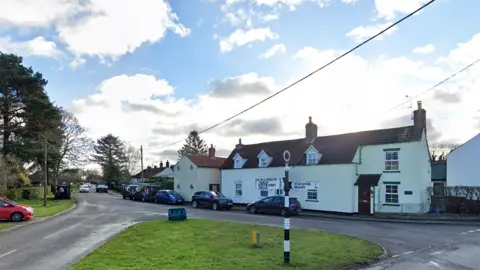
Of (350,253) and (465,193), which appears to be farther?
(465,193)

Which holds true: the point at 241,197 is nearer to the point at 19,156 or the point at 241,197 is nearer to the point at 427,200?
the point at 427,200

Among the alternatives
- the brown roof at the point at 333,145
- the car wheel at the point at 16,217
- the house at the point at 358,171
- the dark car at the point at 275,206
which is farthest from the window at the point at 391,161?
the car wheel at the point at 16,217

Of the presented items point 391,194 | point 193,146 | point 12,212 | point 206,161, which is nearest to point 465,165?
point 391,194

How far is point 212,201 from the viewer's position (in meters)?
38.9

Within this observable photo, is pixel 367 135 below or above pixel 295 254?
above

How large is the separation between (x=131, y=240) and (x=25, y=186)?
40139 millimetres

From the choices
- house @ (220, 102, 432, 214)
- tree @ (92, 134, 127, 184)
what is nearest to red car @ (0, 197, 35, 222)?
house @ (220, 102, 432, 214)

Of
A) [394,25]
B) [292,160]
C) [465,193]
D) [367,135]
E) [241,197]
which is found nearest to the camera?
[394,25]

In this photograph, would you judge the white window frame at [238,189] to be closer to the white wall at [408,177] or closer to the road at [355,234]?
the white wall at [408,177]

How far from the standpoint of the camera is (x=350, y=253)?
45.0ft

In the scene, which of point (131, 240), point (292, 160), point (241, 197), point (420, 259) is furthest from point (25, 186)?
point (420, 259)

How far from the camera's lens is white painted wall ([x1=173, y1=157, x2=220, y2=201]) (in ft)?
159

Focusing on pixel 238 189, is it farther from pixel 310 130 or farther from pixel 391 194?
pixel 391 194

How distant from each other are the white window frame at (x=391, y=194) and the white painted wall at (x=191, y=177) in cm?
2320
